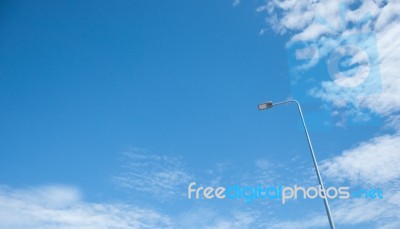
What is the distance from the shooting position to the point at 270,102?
11.9m

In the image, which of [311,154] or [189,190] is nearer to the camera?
[311,154]

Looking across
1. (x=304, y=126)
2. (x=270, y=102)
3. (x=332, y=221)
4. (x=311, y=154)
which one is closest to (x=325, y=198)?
(x=332, y=221)

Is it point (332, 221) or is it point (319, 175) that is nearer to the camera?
point (332, 221)

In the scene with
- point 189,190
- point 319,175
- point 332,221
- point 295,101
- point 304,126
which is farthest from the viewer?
point 189,190

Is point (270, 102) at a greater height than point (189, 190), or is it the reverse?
point (270, 102)

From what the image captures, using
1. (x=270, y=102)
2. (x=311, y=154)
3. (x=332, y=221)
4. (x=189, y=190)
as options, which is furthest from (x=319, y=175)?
(x=189, y=190)

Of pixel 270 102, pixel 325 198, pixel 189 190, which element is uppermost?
pixel 270 102

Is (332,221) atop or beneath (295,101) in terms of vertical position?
beneath

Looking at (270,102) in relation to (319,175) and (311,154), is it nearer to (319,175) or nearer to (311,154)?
(311,154)

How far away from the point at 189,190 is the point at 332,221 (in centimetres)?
809

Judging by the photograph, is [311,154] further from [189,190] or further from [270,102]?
[189,190]

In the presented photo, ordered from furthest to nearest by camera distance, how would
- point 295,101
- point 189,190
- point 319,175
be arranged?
point 189,190 < point 295,101 < point 319,175

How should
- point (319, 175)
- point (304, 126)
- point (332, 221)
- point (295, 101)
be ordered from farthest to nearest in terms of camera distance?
point (295, 101) < point (304, 126) < point (319, 175) < point (332, 221)

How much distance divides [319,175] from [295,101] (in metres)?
3.34
